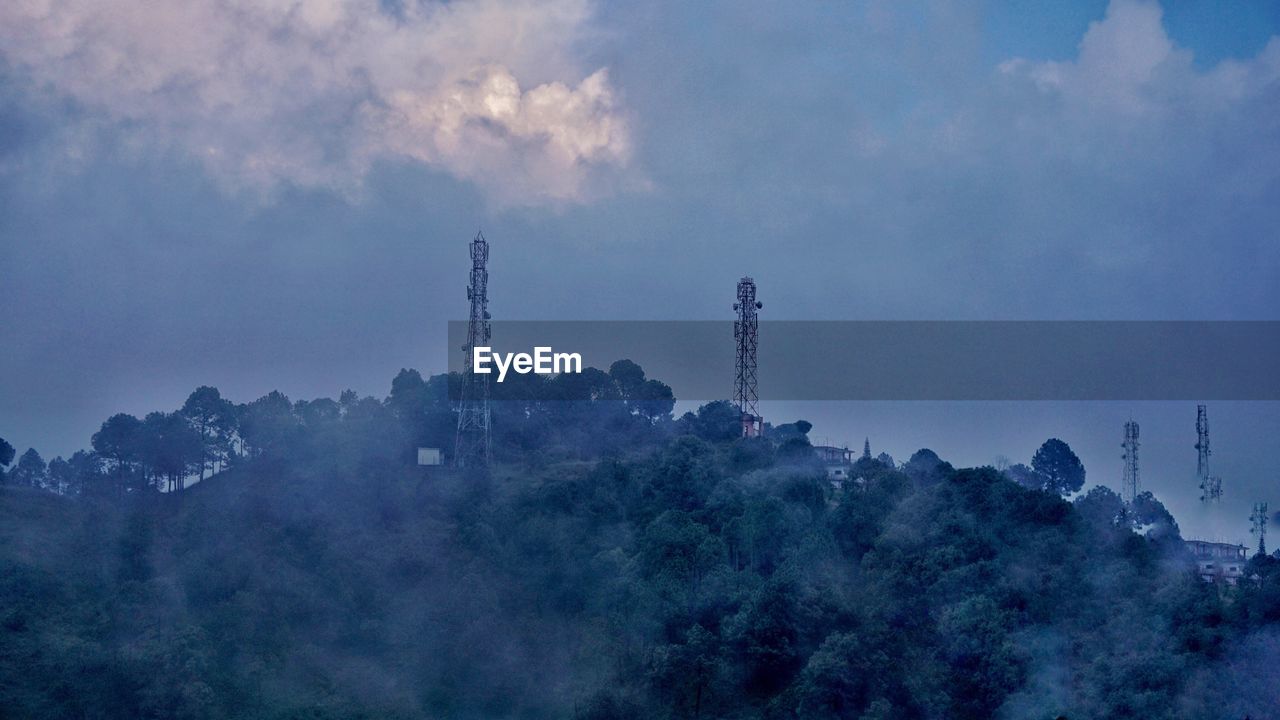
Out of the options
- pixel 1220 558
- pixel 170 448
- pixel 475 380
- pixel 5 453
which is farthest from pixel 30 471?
pixel 1220 558

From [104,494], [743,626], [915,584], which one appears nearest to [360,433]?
[104,494]

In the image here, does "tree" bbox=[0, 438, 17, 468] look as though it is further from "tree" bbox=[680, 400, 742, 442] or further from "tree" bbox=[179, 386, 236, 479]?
"tree" bbox=[680, 400, 742, 442]

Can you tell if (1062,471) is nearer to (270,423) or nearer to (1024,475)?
(1024,475)

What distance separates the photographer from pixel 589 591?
35.2 metres

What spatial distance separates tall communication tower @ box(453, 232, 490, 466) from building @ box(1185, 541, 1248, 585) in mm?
26846

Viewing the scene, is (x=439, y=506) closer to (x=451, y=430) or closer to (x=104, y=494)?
(x=451, y=430)

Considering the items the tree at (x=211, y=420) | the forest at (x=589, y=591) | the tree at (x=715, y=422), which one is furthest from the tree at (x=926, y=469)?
the tree at (x=211, y=420)

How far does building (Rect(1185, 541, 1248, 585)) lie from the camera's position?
39.6m

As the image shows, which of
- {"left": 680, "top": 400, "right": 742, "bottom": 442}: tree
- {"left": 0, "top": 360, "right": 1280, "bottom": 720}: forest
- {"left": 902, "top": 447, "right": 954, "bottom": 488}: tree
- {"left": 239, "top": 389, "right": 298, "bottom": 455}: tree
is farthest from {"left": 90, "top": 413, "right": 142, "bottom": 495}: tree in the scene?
{"left": 902, "top": 447, "right": 954, "bottom": 488}: tree

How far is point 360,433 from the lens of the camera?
4331 centimetres

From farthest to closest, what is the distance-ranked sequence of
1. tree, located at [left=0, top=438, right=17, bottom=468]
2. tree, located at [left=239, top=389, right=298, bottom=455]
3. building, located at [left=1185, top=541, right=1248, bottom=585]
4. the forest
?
1. tree, located at [left=0, top=438, right=17, bottom=468]
2. tree, located at [left=239, top=389, right=298, bottom=455]
3. building, located at [left=1185, top=541, right=1248, bottom=585]
4. the forest

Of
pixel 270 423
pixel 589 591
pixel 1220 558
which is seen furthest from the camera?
pixel 270 423

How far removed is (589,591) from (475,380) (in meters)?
11.5

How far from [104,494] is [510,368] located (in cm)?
1777
